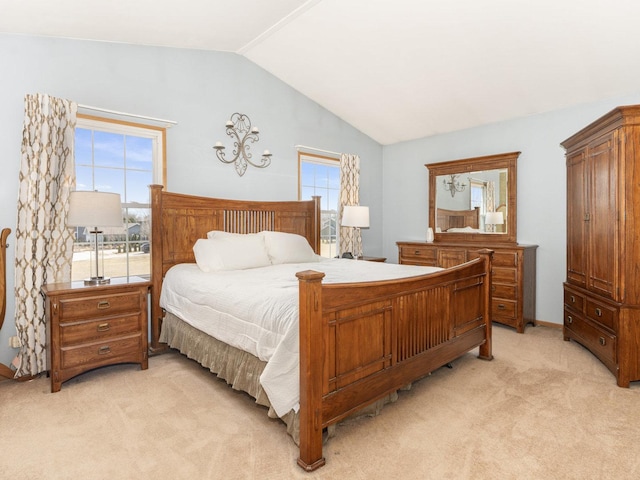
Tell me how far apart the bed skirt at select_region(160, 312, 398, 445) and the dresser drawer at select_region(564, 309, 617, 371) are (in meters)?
1.80

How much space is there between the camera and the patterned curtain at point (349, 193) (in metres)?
5.41

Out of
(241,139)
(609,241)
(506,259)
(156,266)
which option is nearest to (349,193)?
(241,139)

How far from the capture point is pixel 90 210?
9.43ft

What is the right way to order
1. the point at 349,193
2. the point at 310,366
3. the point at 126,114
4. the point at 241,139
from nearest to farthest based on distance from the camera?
the point at 310,366 → the point at 126,114 → the point at 241,139 → the point at 349,193

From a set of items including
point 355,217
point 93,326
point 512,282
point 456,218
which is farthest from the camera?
point 456,218

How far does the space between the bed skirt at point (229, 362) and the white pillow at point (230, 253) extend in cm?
56

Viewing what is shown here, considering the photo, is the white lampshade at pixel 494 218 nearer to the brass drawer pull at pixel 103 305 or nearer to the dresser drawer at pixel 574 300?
the dresser drawer at pixel 574 300

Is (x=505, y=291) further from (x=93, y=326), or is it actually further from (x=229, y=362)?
(x=93, y=326)

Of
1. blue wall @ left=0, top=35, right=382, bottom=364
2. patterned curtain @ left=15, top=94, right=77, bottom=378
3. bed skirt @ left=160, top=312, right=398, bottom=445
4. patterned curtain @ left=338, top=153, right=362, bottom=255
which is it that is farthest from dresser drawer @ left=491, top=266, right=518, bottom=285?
patterned curtain @ left=15, top=94, right=77, bottom=378

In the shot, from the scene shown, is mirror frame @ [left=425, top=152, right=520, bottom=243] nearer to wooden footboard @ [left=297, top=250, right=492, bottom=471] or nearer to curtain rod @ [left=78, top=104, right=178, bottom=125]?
wooden footboard @ [left=297, top=250, right=492, bottom=471]

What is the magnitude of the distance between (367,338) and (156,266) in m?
2.27

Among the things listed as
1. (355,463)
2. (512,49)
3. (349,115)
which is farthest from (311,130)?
(355,463)

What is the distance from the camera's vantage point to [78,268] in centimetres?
345

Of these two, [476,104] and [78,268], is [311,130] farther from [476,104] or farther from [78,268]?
[78,268]
